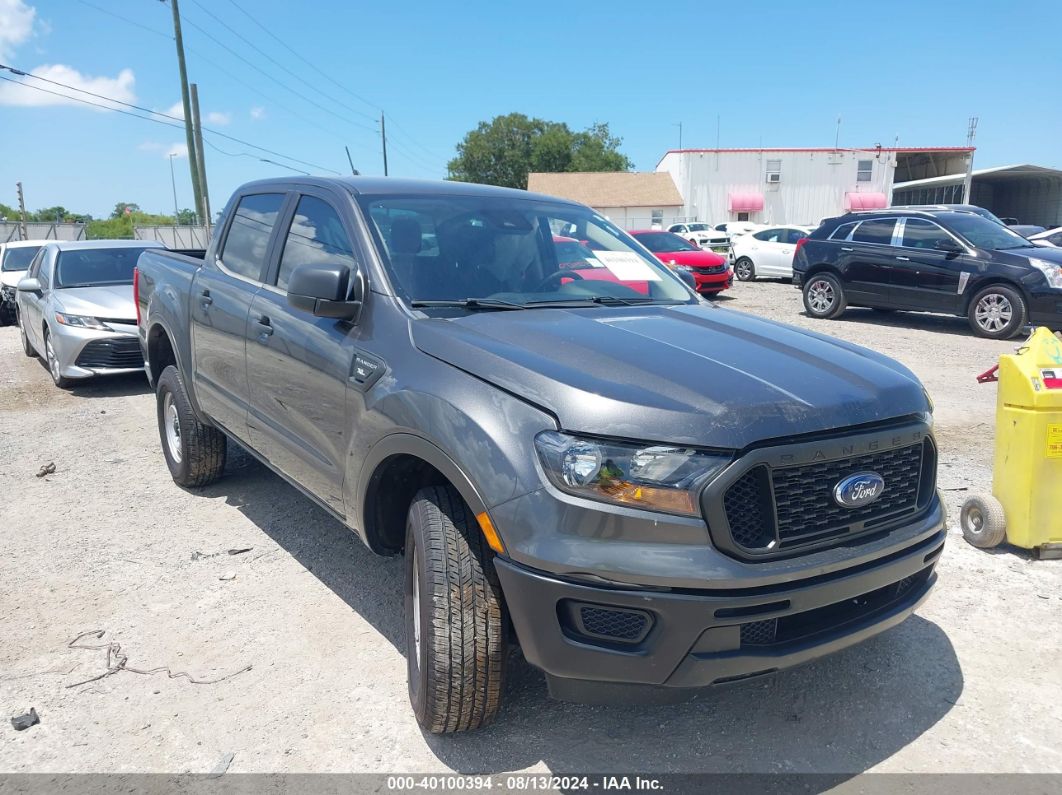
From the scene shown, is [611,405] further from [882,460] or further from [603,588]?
[882,460]

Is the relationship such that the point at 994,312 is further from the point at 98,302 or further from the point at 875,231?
the point at 98,302

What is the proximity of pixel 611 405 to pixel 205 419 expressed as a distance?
135 inches

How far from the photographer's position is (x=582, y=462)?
2236 millimetres

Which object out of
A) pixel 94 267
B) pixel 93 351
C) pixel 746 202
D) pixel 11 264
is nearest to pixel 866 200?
pixel 746 202

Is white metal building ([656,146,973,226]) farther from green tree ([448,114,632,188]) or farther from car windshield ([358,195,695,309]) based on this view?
car windshield ([358,195,695,309])


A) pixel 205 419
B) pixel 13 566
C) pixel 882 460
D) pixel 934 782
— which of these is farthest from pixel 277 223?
pixel 934 782

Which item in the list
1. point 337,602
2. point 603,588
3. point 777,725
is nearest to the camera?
point 603,588

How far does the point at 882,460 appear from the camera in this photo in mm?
2535

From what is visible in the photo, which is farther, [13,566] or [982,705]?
[13,566]

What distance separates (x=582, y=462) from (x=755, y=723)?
4.52ft

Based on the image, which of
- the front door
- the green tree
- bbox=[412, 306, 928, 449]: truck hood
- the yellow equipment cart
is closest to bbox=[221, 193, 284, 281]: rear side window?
the front door

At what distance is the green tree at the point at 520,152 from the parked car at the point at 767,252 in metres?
62.1

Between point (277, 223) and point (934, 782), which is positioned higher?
point (277, 223)

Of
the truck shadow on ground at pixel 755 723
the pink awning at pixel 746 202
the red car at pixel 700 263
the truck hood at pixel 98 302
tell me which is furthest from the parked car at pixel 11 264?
the pink awning at pixel 746 202
